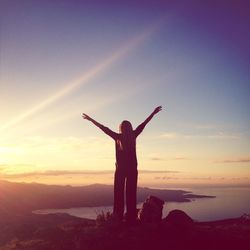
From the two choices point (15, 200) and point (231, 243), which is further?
point (15, 200)

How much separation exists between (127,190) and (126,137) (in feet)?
7.16

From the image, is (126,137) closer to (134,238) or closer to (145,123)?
(145,123)

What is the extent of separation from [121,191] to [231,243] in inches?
188

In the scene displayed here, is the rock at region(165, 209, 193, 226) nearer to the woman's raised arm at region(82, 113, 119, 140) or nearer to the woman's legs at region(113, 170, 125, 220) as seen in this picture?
the woman's legs at region(113, 170, 125, 220)

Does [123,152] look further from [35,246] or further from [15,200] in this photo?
[15,200]

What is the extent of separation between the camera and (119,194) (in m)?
15.6

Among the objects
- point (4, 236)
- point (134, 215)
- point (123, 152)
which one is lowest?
point (4, 236)

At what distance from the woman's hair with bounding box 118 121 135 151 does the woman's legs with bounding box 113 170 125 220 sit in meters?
1.10

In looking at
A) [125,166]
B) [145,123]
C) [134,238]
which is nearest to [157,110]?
[145,123]

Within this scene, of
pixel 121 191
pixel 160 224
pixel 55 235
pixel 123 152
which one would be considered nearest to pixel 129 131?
pixel 123 152

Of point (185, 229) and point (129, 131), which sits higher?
point (129, 131)

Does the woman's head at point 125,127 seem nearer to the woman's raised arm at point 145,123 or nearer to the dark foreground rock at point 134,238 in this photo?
the woman's raised arm at point 145,123

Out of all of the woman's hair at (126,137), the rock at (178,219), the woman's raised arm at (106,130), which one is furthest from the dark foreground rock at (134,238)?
the woman's raised arm at (106,130)

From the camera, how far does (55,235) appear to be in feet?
47.6
